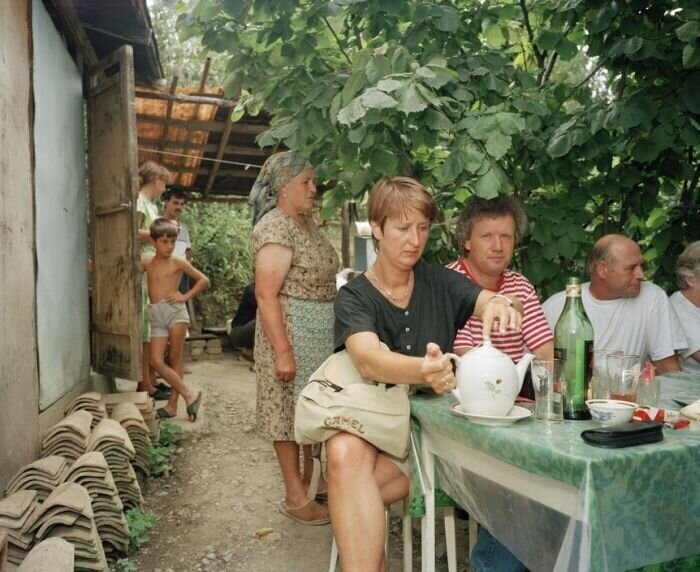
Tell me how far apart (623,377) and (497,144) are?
113 cm

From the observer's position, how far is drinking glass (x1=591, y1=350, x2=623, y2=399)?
1.91 metres

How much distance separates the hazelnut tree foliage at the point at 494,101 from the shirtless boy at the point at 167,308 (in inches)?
79.4

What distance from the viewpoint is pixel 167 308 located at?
580 centimetres

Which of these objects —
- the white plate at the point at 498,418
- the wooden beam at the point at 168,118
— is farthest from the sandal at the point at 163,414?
the white plate at the point at 498,418

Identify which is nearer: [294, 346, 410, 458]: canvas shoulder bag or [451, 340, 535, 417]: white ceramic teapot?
[451, 340, 535, 417]: white ceramic teapot

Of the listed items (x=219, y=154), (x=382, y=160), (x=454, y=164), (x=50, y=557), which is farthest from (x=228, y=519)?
(x=219, y=154)

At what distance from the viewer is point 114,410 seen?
14.0ft

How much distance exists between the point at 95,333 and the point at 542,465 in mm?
4378

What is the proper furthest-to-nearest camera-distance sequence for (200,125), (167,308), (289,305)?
(200,125), (167,308), (289,305)

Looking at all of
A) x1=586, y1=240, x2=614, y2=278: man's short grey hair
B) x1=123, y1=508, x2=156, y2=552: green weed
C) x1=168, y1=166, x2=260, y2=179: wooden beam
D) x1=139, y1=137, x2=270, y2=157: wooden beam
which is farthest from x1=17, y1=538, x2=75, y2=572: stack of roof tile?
x1=168, y1=166, x2=260, y2=179: wooden beam

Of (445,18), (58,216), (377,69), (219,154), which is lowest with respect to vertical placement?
(58,216)

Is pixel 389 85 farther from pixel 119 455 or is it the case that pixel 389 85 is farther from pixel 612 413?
pixel 119 455

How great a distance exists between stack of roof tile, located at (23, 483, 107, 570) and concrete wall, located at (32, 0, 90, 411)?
1.18 metres

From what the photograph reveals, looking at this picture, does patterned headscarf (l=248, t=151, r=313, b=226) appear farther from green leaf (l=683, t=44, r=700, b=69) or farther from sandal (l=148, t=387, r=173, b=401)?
sandal (l=148, t=387, r=173, b=401)
